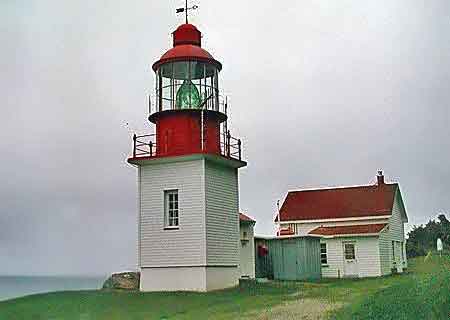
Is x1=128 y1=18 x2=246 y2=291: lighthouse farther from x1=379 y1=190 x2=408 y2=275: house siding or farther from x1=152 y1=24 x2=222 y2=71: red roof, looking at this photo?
x1=379 y1=190 x2=408 y2=275: house siding

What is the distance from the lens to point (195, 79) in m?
27.9

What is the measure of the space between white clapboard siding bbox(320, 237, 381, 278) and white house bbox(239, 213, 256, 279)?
6506 millimetres

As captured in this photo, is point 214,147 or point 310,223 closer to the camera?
point 214,147

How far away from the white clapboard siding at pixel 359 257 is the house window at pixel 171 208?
519 inches

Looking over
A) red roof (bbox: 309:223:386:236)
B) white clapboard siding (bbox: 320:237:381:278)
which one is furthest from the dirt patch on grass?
red roof (bbox: 309:223:386:236)

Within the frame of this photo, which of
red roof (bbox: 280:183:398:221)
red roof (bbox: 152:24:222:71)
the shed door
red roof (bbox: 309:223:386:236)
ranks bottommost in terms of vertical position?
the shed door

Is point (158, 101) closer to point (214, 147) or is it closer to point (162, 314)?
point (214, 147)

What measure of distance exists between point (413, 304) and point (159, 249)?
40.1 feet

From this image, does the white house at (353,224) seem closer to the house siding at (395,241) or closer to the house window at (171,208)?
the house siding at (395,241)

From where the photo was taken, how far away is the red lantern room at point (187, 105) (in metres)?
27.0

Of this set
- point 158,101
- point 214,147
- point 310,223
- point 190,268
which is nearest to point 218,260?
point 190,268

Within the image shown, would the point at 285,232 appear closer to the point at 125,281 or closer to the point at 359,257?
the point at 359,257

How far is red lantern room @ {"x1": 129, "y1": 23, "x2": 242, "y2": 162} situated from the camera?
27.0 meters

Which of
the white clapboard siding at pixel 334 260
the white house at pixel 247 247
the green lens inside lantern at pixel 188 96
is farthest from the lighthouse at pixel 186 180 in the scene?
the white clapboard siding at pixel 334 260
